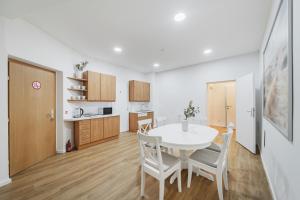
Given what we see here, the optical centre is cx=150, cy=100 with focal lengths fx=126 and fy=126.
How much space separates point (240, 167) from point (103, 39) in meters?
3.87

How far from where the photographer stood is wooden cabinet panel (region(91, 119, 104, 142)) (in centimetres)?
355

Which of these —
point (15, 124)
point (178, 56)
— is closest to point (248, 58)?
point (178, 56)

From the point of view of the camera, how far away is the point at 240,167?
241cm

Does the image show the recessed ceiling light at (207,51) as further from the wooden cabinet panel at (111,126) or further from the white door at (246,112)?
the wooden cabinet panel at (111,126)

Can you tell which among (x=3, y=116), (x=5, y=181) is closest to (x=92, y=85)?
(x=3, y=116)

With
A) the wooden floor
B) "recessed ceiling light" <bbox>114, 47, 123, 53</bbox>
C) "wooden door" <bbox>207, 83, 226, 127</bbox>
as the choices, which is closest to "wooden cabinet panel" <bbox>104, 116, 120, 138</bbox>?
the wooden floor

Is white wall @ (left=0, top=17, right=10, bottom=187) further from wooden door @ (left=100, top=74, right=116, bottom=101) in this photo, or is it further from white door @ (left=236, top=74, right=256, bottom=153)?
white door @ (left=236, top=74, right=256, bottom=153)

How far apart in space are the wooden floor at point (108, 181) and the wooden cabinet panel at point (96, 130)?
2.50 ft

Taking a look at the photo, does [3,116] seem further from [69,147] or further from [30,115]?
[69,147]

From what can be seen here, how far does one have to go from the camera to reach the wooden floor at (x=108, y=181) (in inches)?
67.6

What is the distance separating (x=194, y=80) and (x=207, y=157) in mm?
3587

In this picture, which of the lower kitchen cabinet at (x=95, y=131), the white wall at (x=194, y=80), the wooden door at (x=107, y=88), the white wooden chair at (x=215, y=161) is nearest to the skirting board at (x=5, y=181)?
the lower kitchen cabinet at (x=95, y=131)

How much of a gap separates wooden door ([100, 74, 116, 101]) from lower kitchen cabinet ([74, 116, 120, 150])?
2.24ft

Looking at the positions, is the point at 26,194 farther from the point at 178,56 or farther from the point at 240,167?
the point at 178,56
